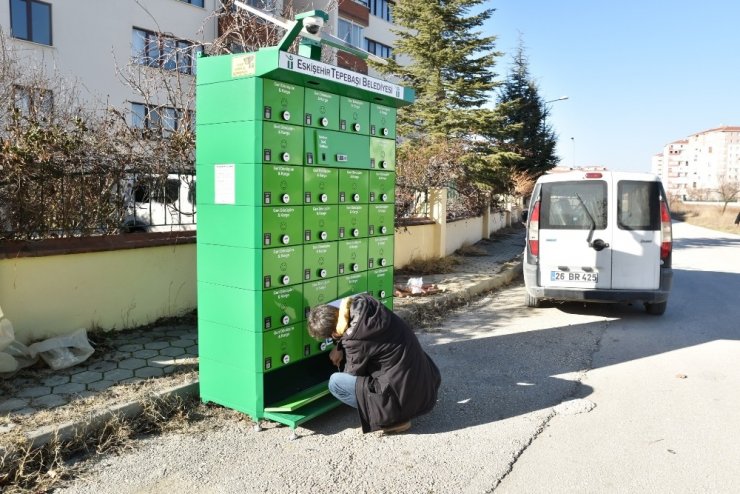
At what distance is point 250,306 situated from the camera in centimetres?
431

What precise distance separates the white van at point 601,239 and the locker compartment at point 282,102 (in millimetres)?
5045

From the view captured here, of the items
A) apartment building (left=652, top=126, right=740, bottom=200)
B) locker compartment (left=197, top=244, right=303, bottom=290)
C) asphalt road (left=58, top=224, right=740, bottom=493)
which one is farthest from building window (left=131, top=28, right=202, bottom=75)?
apartment building (left=652, top=126, right=740, bottom=200)

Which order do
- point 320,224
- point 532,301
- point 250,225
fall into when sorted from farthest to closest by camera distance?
point 532,301 → point 320,224 → point 250,225

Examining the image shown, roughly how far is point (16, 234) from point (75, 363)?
1.50 meters

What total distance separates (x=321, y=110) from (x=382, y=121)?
3.08 ft

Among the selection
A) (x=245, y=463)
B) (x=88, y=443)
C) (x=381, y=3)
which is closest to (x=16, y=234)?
A: (x=88, y=443)

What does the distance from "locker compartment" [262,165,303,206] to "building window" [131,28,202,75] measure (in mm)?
1782

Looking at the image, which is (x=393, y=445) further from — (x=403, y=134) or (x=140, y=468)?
(x=403, y=134)

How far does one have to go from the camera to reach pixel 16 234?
570 centimetres

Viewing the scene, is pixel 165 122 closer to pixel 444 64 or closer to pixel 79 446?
pixel 79 446

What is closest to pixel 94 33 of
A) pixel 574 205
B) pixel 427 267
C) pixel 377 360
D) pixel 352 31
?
pixel 427 267

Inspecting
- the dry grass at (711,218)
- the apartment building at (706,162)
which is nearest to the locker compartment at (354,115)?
the dry grass at (711,218)

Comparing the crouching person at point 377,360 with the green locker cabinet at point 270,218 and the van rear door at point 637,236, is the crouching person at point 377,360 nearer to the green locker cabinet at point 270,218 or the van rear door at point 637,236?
the green locker cabinet at point 270,218

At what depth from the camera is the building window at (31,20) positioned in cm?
1642
